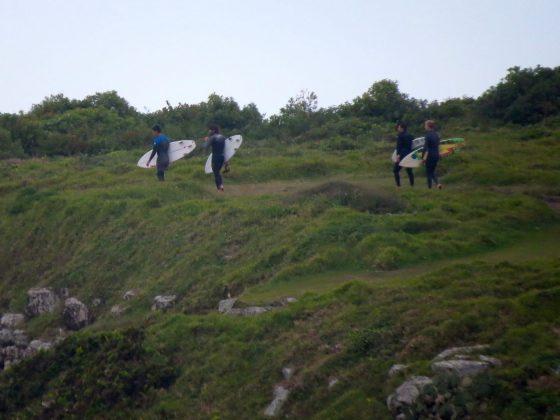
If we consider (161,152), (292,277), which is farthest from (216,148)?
(292,277)

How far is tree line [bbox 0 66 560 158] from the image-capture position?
87.8 ft

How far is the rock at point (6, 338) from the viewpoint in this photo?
625 inches

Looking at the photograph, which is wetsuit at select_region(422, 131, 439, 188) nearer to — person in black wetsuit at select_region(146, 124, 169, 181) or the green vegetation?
the green vegetation

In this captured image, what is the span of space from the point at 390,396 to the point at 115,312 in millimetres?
7499

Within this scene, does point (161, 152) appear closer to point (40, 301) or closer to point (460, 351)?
point (40, 301)

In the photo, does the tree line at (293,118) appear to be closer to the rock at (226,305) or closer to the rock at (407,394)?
the rock at (226,305)

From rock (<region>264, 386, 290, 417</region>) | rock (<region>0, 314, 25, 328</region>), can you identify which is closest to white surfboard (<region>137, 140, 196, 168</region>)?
rock (<region>0, 314, 25, 328</region>)

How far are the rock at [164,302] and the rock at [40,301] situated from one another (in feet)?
10.0

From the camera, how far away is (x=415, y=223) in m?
15.0

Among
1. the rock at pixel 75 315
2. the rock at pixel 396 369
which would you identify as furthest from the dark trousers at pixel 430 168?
the rock at pixel 396 369

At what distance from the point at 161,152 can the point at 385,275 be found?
9385 mm

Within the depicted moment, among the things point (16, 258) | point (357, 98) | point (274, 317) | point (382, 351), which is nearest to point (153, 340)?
point (274, 317)

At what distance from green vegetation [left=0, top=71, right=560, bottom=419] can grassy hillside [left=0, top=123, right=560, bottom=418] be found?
0.10 feet

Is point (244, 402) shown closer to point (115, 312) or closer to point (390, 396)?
point (390, 396)
